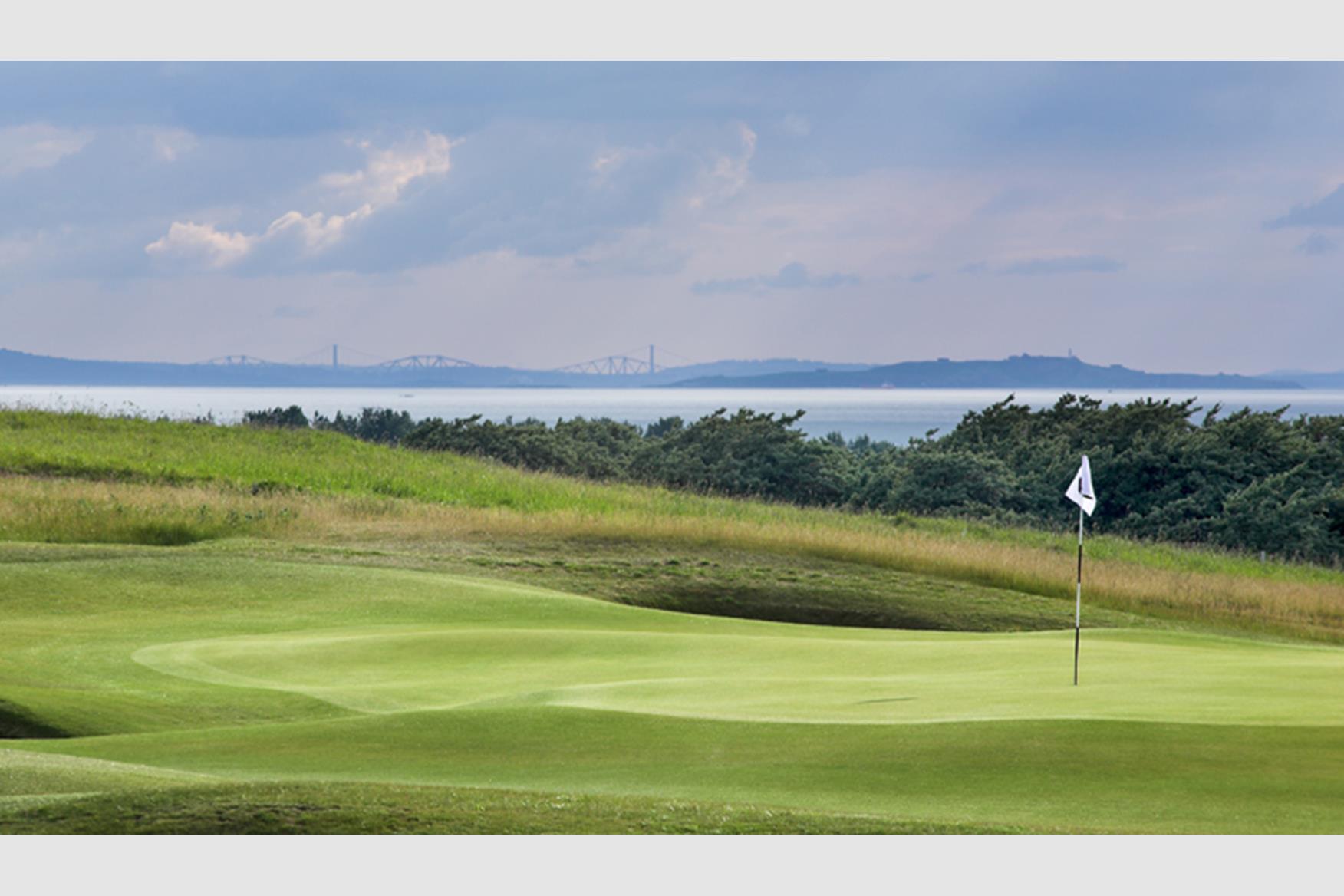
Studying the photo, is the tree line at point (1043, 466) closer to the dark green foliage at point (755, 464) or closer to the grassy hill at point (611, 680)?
the dark green foliage at point (755, 464)

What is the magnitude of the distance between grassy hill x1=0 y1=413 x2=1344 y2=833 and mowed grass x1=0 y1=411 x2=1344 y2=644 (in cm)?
12

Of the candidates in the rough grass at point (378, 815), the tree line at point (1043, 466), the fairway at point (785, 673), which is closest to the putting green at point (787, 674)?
the fairway at point (785, 673)

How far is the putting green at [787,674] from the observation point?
7672 millimetres

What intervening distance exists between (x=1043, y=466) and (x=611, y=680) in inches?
1365

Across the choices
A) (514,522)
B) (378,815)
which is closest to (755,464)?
(514,522)

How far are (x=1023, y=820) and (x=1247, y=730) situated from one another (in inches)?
64.3

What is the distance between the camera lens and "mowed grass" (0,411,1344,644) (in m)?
22.0

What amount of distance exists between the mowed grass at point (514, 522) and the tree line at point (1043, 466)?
393 cm

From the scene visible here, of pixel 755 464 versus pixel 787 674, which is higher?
pixel 755 464

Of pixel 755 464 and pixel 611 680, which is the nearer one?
pixel 611 680

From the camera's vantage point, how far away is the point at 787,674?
1009cm

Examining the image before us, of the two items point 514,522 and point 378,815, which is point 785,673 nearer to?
point 378,815

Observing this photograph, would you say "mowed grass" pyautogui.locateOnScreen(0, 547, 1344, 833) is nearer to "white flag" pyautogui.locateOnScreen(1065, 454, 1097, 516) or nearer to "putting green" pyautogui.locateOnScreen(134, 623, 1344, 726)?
"putting green" pyautogui.locateOnScreen(134, 623, 1344, 726)

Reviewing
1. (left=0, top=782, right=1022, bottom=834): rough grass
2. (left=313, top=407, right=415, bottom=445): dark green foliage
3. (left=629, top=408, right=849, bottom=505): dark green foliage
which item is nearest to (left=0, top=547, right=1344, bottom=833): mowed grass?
(left=0, top=782, right=1022, bottom=834): rough grass
